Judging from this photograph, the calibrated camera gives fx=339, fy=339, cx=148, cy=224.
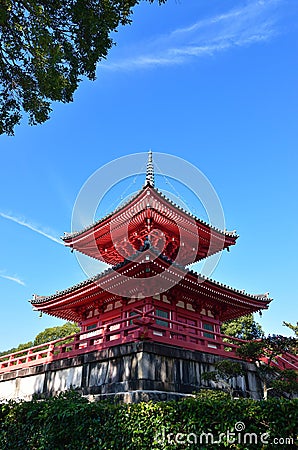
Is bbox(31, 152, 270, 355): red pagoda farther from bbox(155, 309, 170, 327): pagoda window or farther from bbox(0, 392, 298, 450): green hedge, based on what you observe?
bbox(0, 392, 298, 450): green hedge

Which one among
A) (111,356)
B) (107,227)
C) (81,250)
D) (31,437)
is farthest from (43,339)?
(31,437)

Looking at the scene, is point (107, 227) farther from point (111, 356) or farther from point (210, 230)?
point (111, 356)

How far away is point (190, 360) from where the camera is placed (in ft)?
39.2

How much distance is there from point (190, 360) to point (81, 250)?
926 cm

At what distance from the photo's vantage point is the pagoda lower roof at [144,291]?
41.8 ft

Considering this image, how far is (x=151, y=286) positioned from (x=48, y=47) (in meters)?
8.92

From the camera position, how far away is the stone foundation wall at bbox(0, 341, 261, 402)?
34.1 ft

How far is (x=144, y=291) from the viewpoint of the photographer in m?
13.6

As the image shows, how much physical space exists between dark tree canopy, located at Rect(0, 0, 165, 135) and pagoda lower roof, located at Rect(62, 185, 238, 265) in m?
6.30

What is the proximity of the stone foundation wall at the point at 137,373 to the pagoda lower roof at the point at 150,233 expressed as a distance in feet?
16.1
